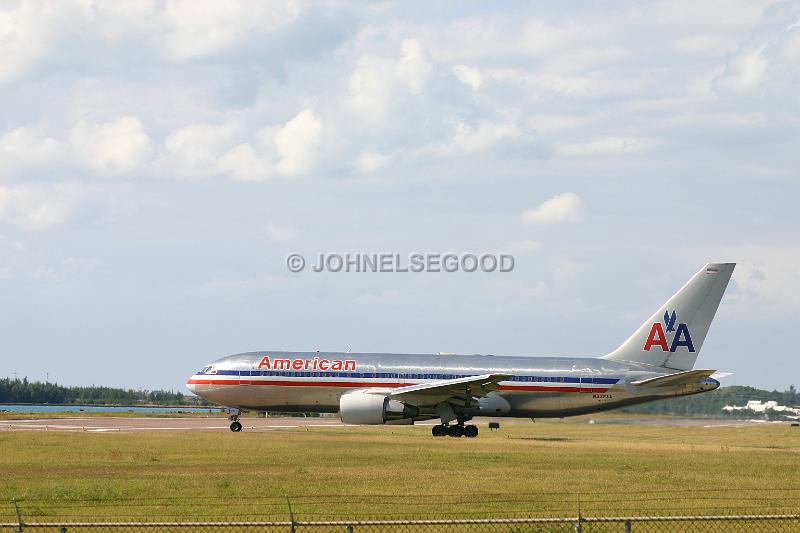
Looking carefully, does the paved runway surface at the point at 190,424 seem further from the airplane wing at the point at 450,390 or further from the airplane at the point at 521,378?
the airplane wing at the point at 450,390

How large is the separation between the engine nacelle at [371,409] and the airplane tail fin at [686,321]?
466 inches

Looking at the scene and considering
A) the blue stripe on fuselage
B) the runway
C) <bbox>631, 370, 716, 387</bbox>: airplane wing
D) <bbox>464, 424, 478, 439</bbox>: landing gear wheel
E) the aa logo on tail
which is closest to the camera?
<bbox>631, 370, 716, 387</bbox>: airplane wing

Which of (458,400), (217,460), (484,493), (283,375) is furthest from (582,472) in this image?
(283,375)

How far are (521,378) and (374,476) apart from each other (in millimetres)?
23404

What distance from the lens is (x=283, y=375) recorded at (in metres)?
54.4

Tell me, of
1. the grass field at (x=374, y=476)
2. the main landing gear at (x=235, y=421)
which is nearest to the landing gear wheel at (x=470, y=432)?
the grass field at (x=374, y=476)

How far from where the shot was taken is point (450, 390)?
A: 50.5 m

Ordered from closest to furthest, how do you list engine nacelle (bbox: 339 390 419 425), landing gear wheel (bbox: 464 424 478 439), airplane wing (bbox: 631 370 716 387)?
1. airplane wing (bbox: 631 370 716 387)
2. engine nacelle (bbox: 339 390 419 425)
3. landing gear wheel (bbox: 464 424 478 439)

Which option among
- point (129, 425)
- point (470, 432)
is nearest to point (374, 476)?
point (470, 432)

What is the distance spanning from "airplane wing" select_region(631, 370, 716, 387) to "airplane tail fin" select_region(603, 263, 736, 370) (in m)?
1.60

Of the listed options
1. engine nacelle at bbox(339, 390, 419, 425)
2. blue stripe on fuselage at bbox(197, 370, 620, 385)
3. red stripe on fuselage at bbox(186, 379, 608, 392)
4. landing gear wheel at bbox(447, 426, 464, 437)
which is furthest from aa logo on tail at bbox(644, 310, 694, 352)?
engine nacelle at bbox(339, 390, 419, 425)

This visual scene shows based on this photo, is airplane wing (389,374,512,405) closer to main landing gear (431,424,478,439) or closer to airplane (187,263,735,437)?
airplane (187,263,735,437)

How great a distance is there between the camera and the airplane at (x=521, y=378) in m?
51.2

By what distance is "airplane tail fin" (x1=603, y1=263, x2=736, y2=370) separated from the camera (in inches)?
2057
